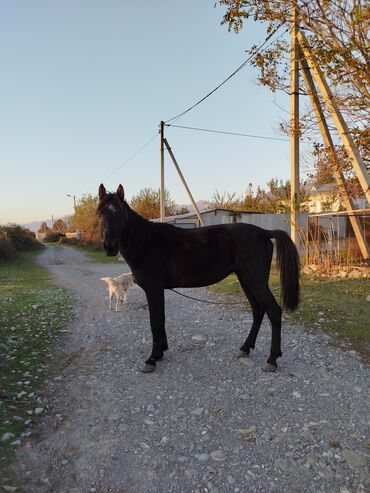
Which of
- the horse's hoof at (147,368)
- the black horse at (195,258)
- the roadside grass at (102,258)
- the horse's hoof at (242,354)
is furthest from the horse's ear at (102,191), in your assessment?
the roadside grass at (102,258)

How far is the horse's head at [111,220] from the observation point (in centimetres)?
444

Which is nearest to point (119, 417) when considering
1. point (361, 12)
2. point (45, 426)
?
point (45, 426)

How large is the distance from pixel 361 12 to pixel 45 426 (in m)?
7.41

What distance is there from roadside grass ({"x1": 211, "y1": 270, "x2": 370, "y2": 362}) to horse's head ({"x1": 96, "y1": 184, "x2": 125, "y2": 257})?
3.72 m

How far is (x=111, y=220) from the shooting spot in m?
4.49

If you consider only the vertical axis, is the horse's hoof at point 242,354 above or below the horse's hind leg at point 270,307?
below

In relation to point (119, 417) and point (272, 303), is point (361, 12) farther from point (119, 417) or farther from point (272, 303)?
point (119, 417)

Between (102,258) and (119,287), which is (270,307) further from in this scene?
(102,258)

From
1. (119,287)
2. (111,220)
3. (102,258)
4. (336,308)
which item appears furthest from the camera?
(102,258)

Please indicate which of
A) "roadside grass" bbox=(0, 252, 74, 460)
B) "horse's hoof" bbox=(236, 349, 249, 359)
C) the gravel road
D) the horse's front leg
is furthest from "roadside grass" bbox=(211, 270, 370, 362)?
"roadside grass" bbox=(0, 252, 74, 460)

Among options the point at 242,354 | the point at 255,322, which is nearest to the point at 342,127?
the point at 255,322

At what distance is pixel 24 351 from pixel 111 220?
2551mm

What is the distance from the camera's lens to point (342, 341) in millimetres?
5641

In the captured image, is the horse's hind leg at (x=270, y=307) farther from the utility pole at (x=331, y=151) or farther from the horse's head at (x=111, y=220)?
the utility pole at (x=331, y=151)
